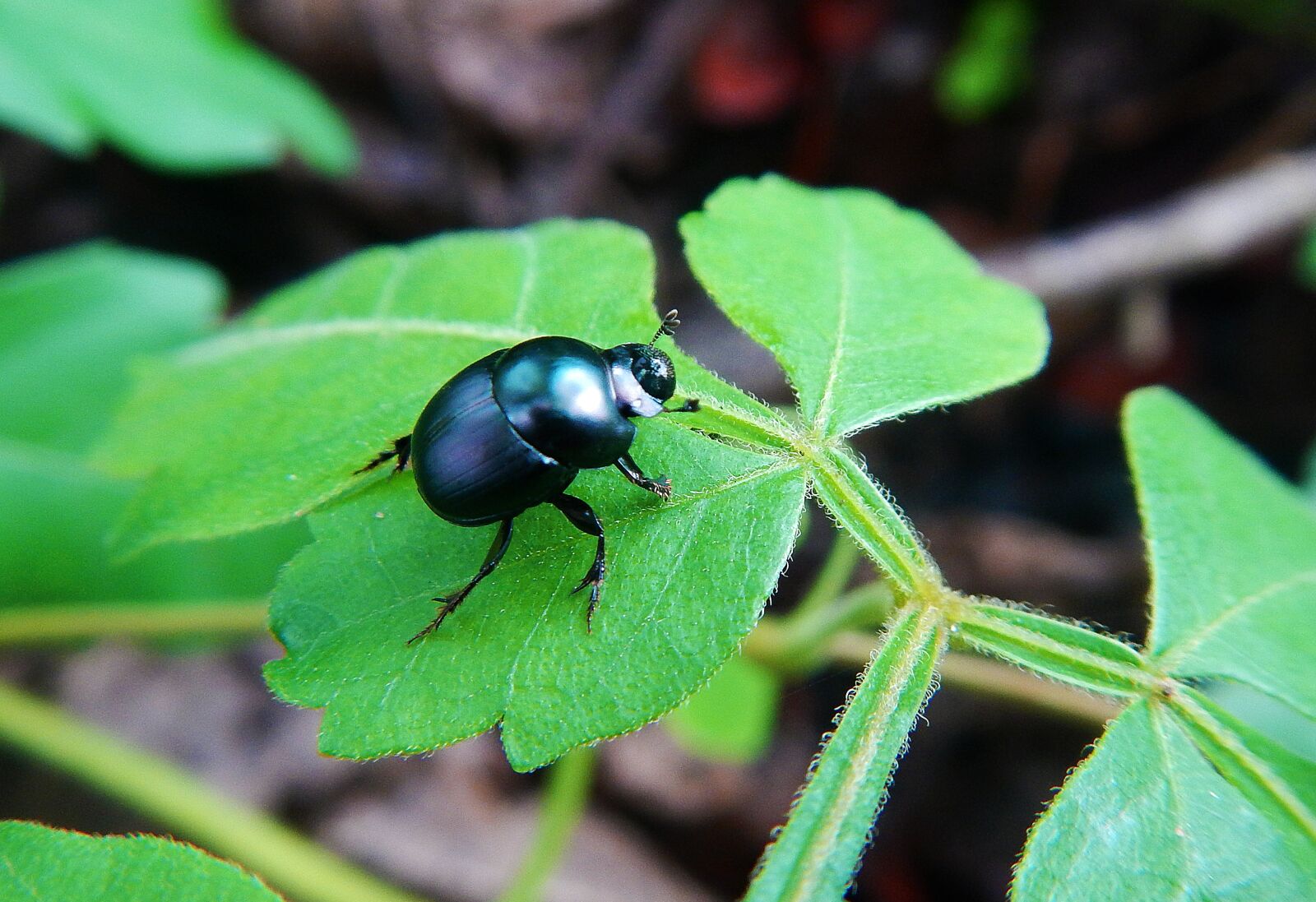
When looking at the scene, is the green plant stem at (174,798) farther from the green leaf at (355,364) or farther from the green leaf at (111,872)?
the green leaf at (111,872)

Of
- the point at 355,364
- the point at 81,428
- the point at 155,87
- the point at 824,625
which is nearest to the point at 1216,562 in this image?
the point at 824,625

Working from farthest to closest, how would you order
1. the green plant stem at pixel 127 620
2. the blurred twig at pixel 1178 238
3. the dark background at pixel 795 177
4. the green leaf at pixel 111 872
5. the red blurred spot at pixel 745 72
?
the red blurred spot at pixel 745 72 < the blurred twig at pixel 1178 238 < the dark background at pixel 795 177 < the green plant stem at pixel 127 620 < the green leaf at pixel 111 872

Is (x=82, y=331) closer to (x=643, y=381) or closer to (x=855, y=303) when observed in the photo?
(x=643, y=381)

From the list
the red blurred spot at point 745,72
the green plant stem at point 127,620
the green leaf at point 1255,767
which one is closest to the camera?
the green leaf at point 1255,767

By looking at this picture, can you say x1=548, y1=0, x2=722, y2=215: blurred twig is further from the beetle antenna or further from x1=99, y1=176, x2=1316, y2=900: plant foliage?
the beetle antenna

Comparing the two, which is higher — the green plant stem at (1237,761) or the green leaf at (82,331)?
the green plant stem at (1237,761)


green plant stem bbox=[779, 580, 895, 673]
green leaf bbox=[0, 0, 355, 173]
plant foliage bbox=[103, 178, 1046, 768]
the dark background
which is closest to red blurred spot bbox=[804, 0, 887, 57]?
the dark background

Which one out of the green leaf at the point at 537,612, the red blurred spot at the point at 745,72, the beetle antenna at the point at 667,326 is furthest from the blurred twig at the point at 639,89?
the green leaf at the point at 537,612
